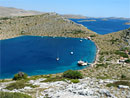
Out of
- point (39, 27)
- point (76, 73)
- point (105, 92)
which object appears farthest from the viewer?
point (39, 27)

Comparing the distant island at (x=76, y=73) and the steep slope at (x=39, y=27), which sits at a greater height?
the steep slope at (x=39, y=27)

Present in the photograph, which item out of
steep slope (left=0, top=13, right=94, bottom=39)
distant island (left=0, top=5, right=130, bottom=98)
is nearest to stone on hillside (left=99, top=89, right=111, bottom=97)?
distant island (left=0, top=5, right=130, bottom=98)

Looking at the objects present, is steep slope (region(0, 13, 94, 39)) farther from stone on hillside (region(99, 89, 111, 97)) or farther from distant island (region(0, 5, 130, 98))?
stone on hillside (region(99, 89, 111, 97))

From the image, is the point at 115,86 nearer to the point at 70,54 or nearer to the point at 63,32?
the point at 70,54

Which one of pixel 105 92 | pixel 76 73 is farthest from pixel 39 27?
pixel 105 92

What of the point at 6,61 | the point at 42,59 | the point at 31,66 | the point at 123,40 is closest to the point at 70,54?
the point at 42,59

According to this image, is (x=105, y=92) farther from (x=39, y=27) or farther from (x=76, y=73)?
(x=39, y=27)

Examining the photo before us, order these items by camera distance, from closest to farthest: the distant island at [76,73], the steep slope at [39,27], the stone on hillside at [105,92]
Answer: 1. the stone on hillside at [105,92]
2. the distant island at [76,73]
3. the steep slope at [39,27]

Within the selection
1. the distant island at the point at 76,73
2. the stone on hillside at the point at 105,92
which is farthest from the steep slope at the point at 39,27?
the stone on hillside at the point at 105,92

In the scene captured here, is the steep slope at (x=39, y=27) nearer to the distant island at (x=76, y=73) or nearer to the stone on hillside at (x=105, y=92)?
the distant island at (x=76, y=73)
